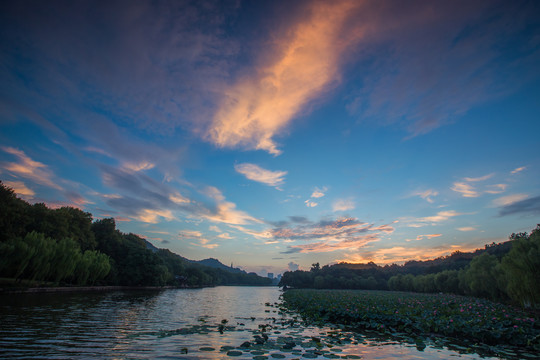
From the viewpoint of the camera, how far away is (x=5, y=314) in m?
15.5

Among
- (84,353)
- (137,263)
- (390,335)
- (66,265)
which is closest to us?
(84,353)

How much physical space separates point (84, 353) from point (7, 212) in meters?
49.1

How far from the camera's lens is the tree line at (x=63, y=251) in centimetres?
3709

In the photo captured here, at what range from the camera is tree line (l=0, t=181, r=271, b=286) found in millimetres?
37094

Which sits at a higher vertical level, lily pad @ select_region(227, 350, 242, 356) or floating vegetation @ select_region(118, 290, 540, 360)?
lily pad @ select_region(227, 350, 242, 356)

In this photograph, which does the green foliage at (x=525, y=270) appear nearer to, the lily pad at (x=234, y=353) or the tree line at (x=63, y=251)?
the lily pad at (x=234, y=353)

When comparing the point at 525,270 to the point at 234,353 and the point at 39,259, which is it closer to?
the point at 234,353

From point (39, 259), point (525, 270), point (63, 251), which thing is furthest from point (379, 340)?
point (63, 251)

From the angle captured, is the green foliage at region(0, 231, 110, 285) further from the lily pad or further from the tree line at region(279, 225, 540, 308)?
the tree line at region(279, 225, 540, 308)

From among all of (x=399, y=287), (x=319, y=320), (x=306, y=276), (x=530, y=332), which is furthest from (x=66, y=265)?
(x=306, y=276)

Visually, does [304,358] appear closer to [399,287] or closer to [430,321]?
[430,321]

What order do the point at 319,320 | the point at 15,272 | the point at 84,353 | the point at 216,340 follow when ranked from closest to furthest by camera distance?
the point at 84,353, the point at 216,340, the point at 319,320, the point at 15,272

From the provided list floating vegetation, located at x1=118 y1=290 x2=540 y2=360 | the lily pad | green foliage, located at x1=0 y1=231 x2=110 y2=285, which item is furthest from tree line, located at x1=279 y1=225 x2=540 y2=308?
green foliage, located at x1=0 y1=231 x2=110 y2=285

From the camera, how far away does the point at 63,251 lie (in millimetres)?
41594
